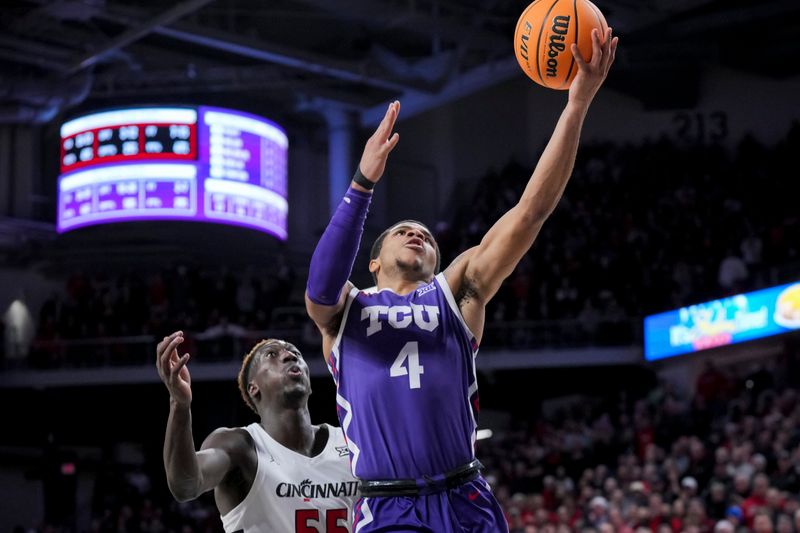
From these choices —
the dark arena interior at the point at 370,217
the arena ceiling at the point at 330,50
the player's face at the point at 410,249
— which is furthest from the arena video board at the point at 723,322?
the player's face at the point at 410,249

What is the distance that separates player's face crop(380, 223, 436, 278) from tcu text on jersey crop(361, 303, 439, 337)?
204mm

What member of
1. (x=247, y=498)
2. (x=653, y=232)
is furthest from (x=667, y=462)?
(x=247, y=498)

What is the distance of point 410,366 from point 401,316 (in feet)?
0.70

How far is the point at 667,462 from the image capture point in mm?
15133

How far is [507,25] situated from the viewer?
2434cm

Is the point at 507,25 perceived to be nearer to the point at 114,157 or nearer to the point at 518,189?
the point at 518,189

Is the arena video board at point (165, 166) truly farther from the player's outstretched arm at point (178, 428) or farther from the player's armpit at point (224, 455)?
the player's outstretched arm at point (178, 428)

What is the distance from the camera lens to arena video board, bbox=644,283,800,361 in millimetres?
18469

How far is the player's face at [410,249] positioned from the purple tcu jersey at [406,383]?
0.36 feet

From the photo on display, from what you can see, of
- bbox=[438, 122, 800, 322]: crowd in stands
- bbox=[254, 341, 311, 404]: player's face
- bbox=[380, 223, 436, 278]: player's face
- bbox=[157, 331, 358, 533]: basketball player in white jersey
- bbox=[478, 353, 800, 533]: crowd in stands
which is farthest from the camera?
bbox=[438, 122, 800, 322]: crowd in stands

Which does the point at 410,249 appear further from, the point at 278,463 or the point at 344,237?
the point at 278,463

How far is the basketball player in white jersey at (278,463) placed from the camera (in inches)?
227

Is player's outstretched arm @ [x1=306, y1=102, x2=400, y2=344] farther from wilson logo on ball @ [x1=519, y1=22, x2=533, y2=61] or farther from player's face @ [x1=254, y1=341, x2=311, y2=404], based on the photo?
player's face @ [x1=254, y1=341, x2=311, y2=404]

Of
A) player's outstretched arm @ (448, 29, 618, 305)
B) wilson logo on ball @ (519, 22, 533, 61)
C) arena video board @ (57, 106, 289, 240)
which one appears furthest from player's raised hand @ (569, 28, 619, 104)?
arena video board @ (57, 106, 289, 240)
